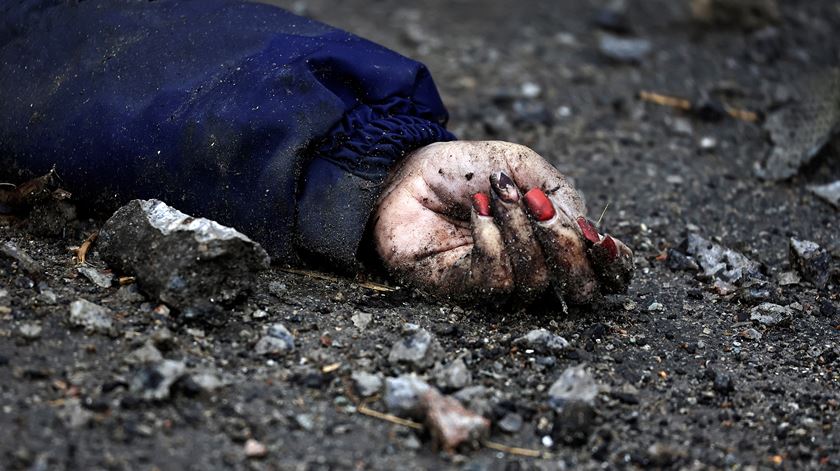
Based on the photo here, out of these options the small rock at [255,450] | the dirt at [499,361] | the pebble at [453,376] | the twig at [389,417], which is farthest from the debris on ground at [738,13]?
the small rock at [255,450]

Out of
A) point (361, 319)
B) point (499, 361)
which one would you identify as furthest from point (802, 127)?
point (361, 319)

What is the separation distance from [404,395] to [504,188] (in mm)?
609

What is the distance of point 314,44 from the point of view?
2.77 metres

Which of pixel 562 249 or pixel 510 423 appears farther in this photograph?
pixel 562 249

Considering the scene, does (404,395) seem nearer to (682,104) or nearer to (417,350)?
(417,350)

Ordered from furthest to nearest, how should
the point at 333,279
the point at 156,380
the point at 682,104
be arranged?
the point at 682,104, the point at 333,279, the point at 156,380

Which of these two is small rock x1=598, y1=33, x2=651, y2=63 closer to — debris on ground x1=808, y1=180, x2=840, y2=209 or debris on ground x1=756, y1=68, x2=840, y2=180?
debris on ground x1=756, y1=68, x2=840, y2=180

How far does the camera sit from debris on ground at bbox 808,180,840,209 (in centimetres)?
362

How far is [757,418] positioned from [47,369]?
1625 mm

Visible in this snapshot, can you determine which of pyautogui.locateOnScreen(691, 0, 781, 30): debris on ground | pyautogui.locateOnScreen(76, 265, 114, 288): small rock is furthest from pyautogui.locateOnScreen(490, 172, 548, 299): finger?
pyautogui.locateOnScreen(691, 0, 781, 30): debris on ground

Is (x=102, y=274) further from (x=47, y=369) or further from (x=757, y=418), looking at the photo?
(x=757, y=418)

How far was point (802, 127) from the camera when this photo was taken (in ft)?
13.2

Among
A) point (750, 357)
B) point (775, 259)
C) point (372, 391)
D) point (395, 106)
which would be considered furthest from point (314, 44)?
point (775, 259)

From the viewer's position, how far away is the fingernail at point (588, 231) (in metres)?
2.46
